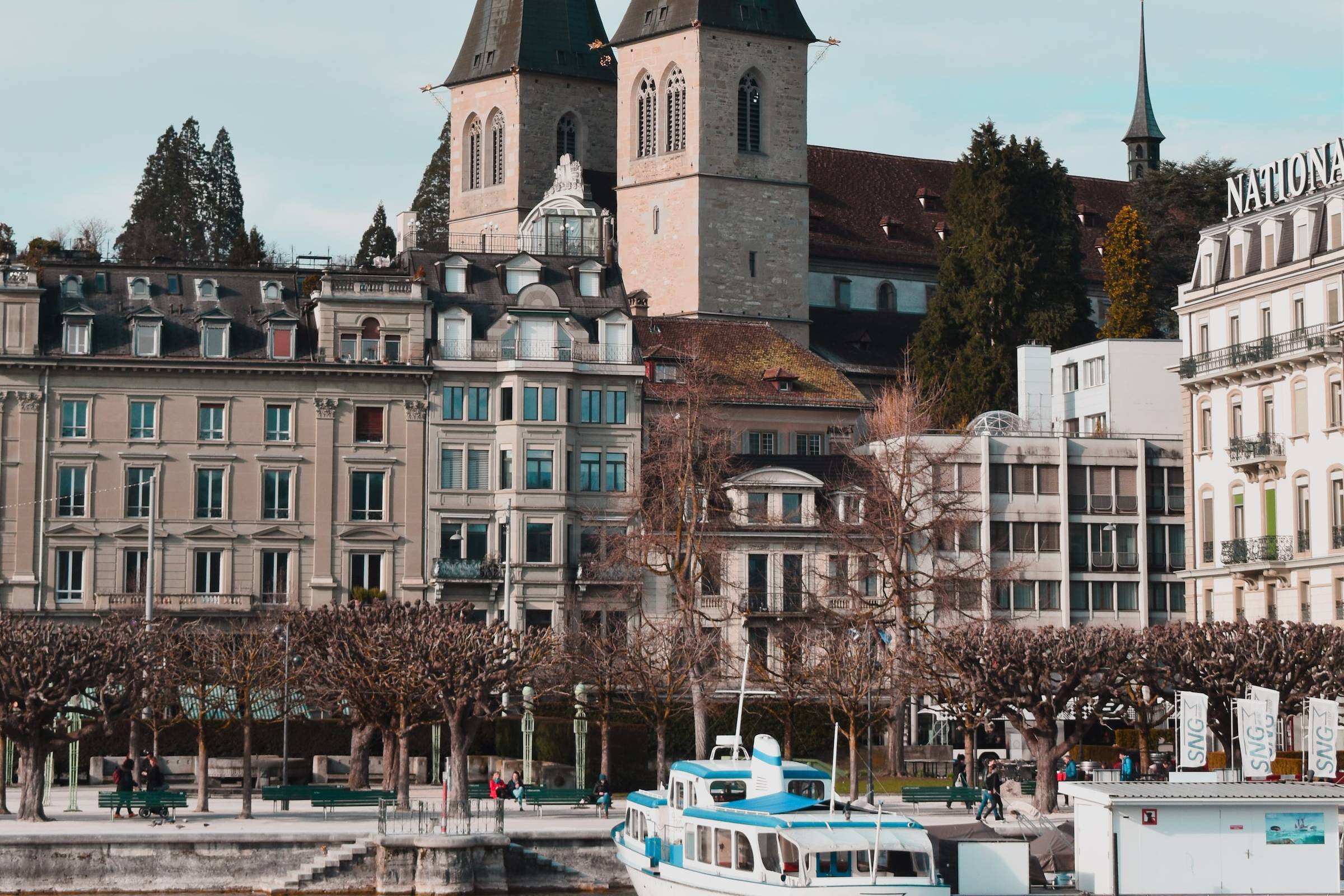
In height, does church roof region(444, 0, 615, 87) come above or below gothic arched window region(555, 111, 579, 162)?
above

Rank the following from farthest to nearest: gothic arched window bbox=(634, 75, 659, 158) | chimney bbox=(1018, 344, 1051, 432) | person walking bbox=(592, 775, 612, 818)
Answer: gothic arched window bbox=(634, 75, 659, 158)
chimney bbox=(1018, 344, 1051, 432)
person walking bbox=(592, 775, 612, 818)

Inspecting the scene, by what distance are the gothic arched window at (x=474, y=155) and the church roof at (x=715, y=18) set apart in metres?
12.8

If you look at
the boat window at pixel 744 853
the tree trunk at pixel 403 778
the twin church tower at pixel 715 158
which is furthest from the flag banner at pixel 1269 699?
the twin church tower at pixel 715 158

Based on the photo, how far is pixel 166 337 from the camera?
9181 cm

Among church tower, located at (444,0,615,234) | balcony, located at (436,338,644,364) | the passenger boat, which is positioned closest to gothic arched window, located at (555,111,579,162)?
church tower, located at (444,0,615,234)

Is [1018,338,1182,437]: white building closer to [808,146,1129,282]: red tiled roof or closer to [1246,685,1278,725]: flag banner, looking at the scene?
[808,146,1129,282]: red tiled roof

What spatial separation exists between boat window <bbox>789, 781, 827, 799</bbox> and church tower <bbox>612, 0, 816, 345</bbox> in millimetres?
73997

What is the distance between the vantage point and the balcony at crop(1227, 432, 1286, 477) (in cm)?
7944

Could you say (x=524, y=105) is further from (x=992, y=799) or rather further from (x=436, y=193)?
(x=992, y=799)

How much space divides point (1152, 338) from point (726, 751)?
38328 millimetres

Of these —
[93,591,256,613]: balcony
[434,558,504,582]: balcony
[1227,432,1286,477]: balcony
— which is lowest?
[93,591,256,613]: balcony

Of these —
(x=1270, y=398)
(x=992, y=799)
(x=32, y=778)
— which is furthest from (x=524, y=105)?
(x=992, y=799)

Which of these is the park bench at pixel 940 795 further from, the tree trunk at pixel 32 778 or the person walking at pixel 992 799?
the tree trunk at pixel 32 778

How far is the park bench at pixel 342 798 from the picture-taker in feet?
198
